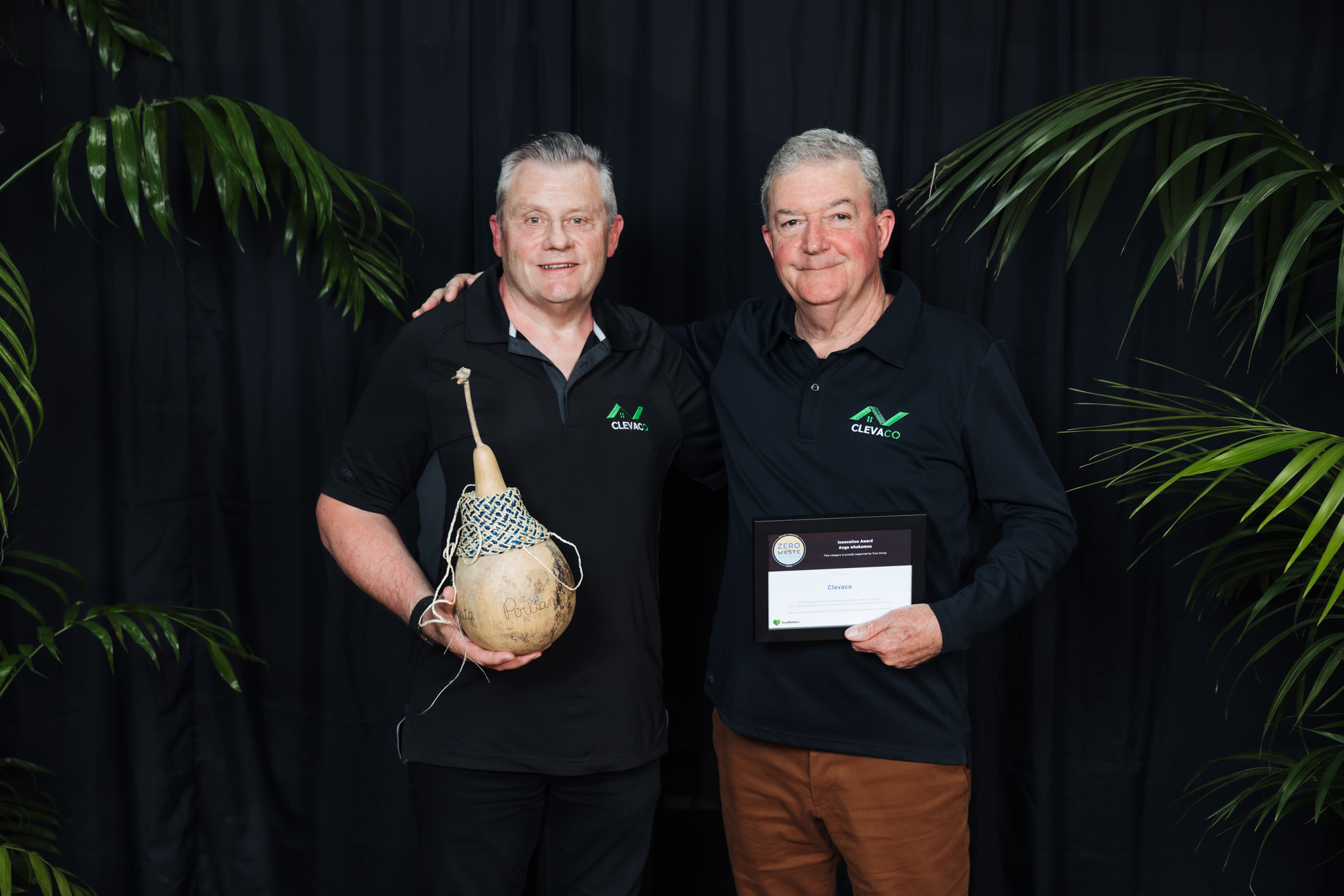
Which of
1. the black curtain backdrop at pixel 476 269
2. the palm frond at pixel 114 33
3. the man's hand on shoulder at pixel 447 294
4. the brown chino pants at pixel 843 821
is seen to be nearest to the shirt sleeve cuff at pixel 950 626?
the brown chino pants at pixel 843 821

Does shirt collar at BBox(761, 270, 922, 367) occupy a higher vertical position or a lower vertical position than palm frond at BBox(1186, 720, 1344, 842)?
higher

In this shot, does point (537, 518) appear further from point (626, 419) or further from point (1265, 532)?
point (1265, 532)

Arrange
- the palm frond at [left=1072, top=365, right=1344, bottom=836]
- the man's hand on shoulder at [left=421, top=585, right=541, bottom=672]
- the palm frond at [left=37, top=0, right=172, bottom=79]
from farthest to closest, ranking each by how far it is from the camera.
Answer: the palm frond at [left=37, top=0, right=172, bottom=79] → the man's hand on shoulder at [left=421, top=585, right=541, bottom=672] → the palm frond at [left=1072, top=365, right=1344, bottom=836]

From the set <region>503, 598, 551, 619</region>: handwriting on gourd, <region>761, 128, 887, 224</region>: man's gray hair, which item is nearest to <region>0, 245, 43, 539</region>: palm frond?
<region>503, 598, 551, 619</region>: handwriting on gourd

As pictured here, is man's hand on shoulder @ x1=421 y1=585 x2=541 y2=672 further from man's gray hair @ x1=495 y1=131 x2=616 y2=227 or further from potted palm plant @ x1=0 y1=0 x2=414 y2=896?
man's gray hair @ x1=495 y1=131 x2=616 y2=227

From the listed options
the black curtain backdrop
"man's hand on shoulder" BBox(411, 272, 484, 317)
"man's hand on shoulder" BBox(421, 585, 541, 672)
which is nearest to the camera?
"man's hand on shoulder" BBox(421, 585, 541, 672)

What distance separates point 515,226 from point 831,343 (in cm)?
58

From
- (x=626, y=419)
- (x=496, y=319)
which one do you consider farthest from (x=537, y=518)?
(x=496, y=319)

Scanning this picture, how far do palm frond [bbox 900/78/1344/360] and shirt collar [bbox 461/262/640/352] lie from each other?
1.99 feet

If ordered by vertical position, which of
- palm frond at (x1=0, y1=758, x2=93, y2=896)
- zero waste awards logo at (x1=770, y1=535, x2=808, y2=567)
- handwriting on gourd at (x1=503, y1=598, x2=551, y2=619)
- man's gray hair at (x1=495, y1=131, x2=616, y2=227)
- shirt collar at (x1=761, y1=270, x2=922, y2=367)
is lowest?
palm frond at (x1=0, y1=758, x2=93, y2=896)

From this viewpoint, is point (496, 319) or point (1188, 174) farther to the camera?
point (1188, 174)

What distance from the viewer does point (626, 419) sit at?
1.61 m

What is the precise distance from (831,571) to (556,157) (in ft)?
2.67

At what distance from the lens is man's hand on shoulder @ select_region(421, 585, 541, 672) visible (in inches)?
51.9
